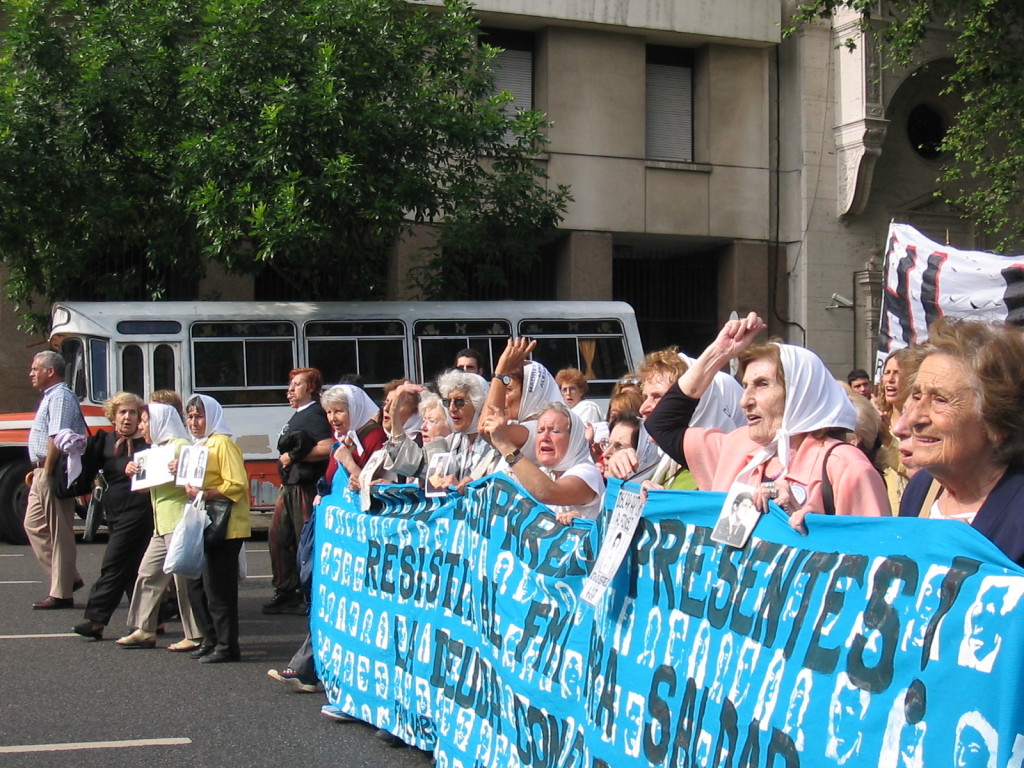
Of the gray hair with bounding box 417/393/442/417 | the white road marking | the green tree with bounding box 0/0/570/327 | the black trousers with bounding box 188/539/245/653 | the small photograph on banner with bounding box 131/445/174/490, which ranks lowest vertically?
the white road marking

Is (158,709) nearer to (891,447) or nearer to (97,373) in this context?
(891,447)

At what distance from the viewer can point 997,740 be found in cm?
252

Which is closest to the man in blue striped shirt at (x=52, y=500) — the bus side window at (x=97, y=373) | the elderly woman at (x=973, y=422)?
the bus side window at (x=97, y=373)

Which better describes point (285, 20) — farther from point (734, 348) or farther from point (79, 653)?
point (734, 348)

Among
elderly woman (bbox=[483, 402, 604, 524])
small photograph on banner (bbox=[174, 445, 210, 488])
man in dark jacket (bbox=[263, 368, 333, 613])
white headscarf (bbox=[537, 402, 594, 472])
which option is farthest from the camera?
man in dark jacket (bbox=[263, 368, 333, 613])

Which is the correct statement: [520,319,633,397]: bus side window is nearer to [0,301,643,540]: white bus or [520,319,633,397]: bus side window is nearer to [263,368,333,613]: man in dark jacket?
[0,301,643,540]: white bus

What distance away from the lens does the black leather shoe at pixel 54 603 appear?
10117 mm

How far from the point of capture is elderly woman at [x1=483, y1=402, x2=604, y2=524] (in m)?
5.07

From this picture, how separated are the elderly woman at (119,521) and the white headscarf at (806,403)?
239 inches

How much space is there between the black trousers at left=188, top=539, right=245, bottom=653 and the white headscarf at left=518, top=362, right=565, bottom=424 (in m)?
2.45

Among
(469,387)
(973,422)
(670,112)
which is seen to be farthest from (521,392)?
(670,112)

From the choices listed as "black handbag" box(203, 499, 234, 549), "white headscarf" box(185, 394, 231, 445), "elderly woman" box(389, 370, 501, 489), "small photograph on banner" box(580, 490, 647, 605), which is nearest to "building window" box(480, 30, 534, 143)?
"white headscarf" box(185, 394, 231, 445)

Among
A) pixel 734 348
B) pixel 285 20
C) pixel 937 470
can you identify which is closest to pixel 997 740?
pixel 937 470

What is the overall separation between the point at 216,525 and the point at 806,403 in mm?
4837
